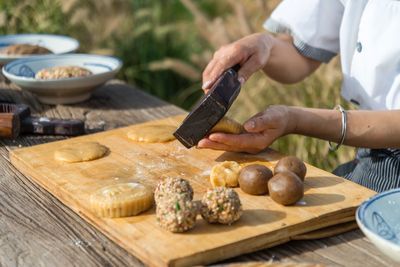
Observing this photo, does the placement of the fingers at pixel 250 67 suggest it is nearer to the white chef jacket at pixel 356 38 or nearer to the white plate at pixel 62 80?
the white chef jacket at pixel 356 38

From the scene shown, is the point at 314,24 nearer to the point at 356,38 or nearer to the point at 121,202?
the point at 356,38

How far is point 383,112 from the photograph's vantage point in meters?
2.17

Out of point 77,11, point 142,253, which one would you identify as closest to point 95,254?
point 142,253

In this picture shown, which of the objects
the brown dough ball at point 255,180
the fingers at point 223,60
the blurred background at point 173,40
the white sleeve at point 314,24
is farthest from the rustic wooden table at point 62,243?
the blurred background at point 173,40

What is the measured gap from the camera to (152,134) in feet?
7.50

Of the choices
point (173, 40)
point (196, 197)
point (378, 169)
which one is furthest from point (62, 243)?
point (173, 40)

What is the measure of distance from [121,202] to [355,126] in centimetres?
80

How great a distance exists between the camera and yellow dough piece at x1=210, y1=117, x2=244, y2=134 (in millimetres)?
2127

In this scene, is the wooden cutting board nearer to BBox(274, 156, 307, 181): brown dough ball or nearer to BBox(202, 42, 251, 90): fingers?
BBox(274, 156, 307, 181): brown dough ball

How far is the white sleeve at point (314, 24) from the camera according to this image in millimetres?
2662

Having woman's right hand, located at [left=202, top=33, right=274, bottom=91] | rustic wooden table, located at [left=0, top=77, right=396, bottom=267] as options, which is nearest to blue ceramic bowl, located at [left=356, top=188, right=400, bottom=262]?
rustic wooden table, located at [left=0, top=77, right=396, bottom=267]

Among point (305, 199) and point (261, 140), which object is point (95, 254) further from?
point (261, 140)

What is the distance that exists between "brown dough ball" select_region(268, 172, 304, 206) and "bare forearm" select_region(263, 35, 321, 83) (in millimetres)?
1020

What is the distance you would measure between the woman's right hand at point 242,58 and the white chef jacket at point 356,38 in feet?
0.59
